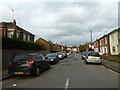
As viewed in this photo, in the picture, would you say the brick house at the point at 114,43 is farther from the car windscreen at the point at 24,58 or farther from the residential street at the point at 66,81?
the car windscreen at the point at 24,58

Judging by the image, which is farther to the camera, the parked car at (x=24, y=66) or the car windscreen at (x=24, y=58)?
the car windscreen at (x=24, y=58)

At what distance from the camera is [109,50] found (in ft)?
119

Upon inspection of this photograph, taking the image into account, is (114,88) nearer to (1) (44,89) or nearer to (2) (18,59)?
(1) (44,89)

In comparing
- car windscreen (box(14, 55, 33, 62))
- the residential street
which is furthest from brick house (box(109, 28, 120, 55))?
car windscreen (box(14, 55, 33, 62))

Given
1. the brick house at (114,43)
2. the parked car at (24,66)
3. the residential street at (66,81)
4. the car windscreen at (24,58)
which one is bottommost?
the residential street at (66,81)

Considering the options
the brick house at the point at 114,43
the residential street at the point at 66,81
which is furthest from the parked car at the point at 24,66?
the brick house at the point at 114,43

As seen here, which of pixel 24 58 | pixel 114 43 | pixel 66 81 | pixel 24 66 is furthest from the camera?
pixel 114 43

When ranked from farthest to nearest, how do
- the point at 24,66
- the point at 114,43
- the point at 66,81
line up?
the point at 114,43 → the point at 24,66 → the point at 66,81

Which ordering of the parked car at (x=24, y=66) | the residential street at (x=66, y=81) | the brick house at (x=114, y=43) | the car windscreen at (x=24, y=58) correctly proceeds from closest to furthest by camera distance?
1. the residential street at (x=66, y=81)
2. the parked car at (x=24, y=66)
3. the car windscreen at (x=24, y=58)
4. the brick house at (x=114, y=43)

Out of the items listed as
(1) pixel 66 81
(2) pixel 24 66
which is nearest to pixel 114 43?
(1) pixel 66 81

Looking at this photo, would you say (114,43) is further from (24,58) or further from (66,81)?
(24,58)

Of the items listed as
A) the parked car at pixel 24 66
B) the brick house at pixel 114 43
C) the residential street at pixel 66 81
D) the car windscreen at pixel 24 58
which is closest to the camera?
the residential street at pixel 66 81

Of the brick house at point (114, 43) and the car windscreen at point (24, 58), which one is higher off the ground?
the brick house at point (114, 43)

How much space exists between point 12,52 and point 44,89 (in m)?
9.81
